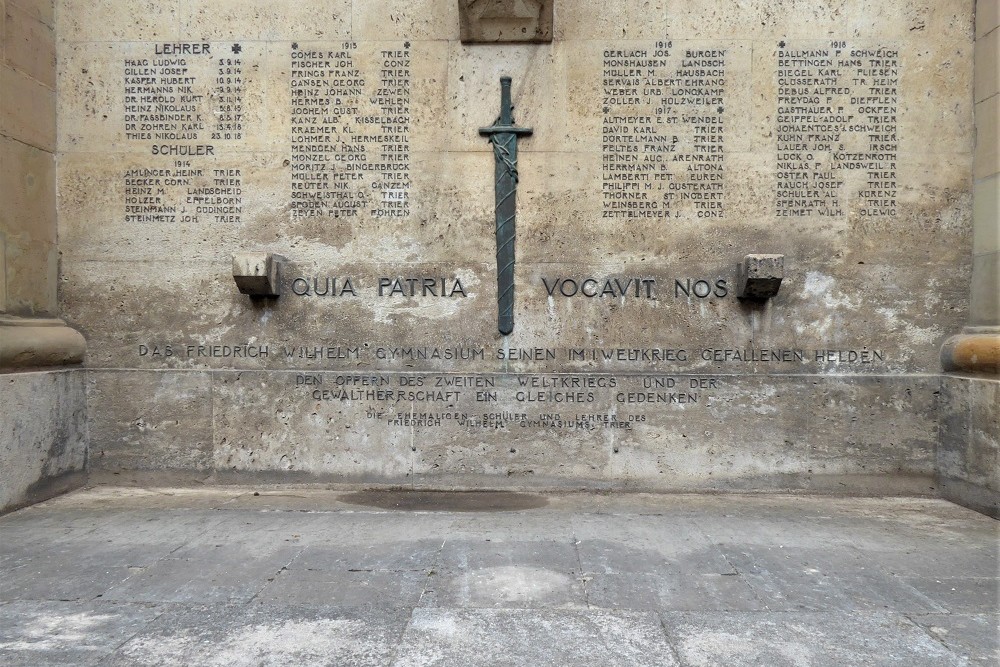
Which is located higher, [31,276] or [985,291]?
[31,276]

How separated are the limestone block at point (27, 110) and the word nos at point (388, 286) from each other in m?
3.01

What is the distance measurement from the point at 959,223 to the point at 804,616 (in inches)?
197

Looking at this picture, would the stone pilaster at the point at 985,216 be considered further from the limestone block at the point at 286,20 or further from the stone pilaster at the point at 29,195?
the stone pilaster at the point at 29,195

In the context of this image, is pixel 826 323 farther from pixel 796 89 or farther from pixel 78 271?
pixel 78 271

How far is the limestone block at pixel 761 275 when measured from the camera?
627 centimetres

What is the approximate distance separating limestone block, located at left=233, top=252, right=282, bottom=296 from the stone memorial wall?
202mm

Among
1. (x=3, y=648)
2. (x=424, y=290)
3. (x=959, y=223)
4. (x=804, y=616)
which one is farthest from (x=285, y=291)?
(x=959, y=223)

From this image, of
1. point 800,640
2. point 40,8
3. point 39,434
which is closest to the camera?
point 800,640

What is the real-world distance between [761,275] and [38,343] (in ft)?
23.8

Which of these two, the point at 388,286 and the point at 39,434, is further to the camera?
the point at 388,286

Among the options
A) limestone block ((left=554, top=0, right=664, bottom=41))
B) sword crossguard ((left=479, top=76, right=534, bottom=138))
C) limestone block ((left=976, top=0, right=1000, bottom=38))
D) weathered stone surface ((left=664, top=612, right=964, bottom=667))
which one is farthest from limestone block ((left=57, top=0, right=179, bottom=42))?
limestone block ((left=976, top=0, right=1000, bottom=38))

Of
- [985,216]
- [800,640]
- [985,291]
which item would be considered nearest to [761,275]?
[985,291]

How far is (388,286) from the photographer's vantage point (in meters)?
6.75

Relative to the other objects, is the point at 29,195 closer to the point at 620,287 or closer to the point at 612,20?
the point at 620,287
